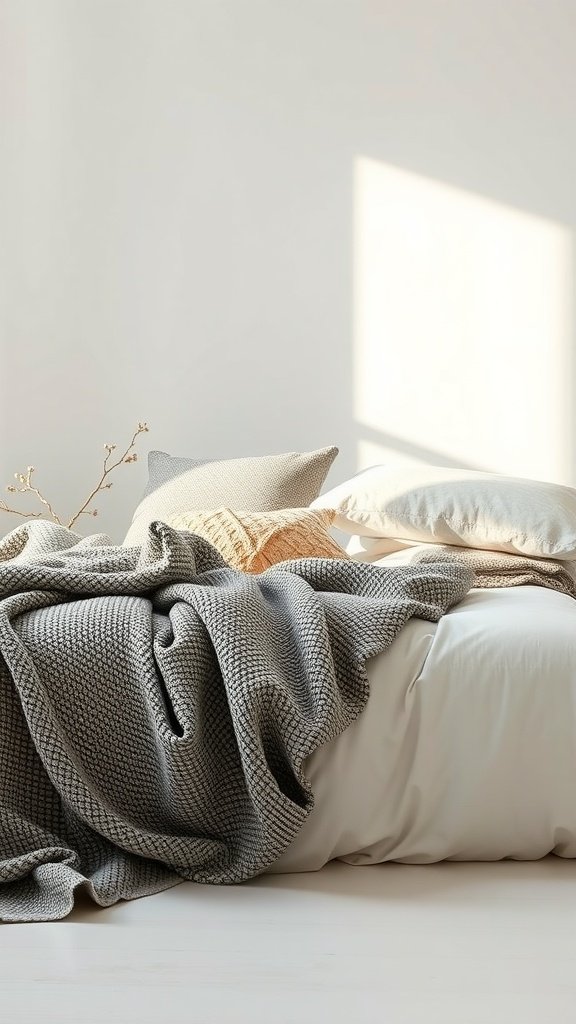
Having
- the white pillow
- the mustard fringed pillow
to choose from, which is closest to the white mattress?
the mustard fringed pillow

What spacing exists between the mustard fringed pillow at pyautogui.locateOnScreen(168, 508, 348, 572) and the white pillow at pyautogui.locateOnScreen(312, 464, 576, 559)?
0.91 ft

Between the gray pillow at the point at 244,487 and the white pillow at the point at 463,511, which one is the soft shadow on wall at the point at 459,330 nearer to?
the gray pillow at the point at 244,487

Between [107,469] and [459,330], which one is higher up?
[459,330]

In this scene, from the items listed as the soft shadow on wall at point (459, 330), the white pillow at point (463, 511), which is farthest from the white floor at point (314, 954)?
the soft shadow on wall at point (459, 330)

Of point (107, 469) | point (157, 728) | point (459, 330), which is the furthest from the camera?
point (107, 469)

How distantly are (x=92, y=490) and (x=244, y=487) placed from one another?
3.90 feet

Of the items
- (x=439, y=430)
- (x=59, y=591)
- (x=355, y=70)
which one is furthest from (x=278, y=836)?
(x=355, y=70)

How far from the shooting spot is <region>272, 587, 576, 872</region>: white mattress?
1.45 metres

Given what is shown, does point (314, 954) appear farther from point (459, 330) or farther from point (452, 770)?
point (459, 330)

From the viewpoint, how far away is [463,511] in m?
2.68

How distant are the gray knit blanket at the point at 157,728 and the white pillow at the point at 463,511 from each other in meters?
1.14

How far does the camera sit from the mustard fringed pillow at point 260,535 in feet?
7.50

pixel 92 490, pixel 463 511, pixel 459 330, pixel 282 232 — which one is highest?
pixel 282 232

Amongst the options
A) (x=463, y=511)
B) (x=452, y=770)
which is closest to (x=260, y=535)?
(x=463, y=511)
